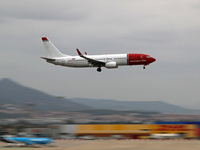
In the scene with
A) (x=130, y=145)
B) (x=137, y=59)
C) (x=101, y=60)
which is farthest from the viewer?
(x=101, y=60)

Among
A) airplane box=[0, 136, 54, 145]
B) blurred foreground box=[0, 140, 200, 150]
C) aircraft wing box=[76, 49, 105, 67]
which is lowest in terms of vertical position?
blurred foreground box=[0, 140, 200, 150]

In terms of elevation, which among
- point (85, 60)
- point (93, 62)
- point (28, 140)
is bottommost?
point (28, 140)

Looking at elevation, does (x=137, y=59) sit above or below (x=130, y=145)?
above

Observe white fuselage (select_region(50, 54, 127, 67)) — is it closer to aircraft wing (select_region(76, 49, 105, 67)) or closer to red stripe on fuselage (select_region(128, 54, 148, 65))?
aircraft wing (select_region(76, 49, 105, 67))

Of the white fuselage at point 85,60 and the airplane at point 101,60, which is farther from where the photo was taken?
the white fuselage at point 85,60

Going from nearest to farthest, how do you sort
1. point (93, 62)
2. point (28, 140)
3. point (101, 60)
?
1. point (28, 140)
2. point (93, 62)
3. point (101, 60)

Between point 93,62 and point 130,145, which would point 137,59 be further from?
point 130,145

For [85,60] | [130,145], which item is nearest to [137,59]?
[85,60]

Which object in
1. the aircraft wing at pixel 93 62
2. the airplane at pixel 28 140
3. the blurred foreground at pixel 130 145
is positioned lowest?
the blurred foreground at pixel 130 145

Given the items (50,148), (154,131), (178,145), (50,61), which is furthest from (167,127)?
(50,61)

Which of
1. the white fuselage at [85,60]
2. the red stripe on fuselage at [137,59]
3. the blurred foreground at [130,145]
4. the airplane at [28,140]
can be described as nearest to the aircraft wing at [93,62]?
the white fuselage at [85,60]

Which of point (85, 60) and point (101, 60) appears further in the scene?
point (85, 60)

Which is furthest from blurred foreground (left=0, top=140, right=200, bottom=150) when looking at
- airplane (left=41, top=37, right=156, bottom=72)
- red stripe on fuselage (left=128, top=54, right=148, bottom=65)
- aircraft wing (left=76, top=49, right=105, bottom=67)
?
aircraft wing (left=76, top=49, right=105, bottom=67)

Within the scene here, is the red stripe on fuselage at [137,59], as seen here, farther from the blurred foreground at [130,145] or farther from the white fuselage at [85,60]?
the blurred foreground at [130,145]
